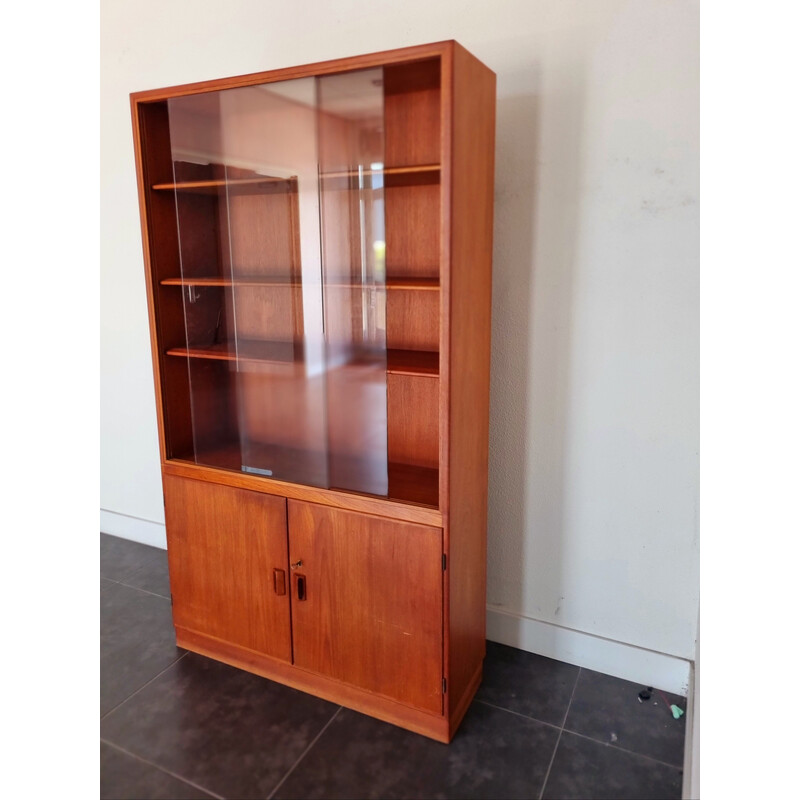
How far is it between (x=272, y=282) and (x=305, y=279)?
0.16 meters

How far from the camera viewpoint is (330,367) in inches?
92.0

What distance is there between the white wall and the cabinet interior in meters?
0.35

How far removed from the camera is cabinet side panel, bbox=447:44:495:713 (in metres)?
1.92

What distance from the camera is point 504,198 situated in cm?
236

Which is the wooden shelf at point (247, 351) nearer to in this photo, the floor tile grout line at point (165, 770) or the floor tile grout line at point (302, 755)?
the floor tile grout line at point (302, 755)

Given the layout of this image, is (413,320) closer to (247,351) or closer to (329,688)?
(247,351)

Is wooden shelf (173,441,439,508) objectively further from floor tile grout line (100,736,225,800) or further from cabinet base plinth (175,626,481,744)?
floor tile grout line (100,736,225,800)

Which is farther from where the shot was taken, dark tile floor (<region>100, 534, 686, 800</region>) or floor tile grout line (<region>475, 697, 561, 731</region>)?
floor tile grout line (<region>475, 697, 561, 731</region>)

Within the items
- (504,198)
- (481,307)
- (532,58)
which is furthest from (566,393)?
(532,58)

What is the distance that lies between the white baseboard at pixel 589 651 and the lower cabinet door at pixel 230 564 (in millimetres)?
876

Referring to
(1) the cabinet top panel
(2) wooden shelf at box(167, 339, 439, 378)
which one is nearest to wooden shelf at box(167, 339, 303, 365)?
(2) wooden shelf at box(167, 339, 439, 378)

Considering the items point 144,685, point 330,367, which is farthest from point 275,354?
point 144,685
